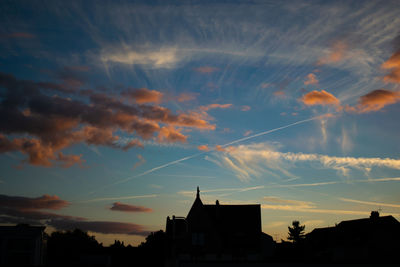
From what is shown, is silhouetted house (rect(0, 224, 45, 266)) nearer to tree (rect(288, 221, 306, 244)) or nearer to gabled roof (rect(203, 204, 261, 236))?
gabled roof (rect(203, 204, 261, 236))

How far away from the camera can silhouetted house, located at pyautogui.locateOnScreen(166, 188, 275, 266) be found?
2574 inches

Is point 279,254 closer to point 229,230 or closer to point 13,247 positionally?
point 229,230

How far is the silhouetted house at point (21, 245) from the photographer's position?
32438mm

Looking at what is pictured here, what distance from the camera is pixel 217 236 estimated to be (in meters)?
66.4

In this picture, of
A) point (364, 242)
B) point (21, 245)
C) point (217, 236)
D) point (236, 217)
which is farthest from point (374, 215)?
point (21, 245)

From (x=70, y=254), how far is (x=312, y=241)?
52280 millimetres

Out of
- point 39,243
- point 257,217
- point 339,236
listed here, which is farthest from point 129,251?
point 339,236

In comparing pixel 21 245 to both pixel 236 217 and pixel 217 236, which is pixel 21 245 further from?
pixel 236 217

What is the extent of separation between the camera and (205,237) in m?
66.3

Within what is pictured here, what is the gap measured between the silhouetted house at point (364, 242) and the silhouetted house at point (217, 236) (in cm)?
1084

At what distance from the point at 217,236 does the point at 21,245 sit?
1530 inches

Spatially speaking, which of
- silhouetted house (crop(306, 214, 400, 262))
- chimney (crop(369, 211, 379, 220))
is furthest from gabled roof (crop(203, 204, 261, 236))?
chimney (crop(369, 211, 379, 220))

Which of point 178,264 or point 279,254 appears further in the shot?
point 279,254

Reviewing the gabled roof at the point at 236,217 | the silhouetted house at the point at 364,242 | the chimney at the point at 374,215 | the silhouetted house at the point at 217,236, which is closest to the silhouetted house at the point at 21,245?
the silhouetted house at the point at 217,236
